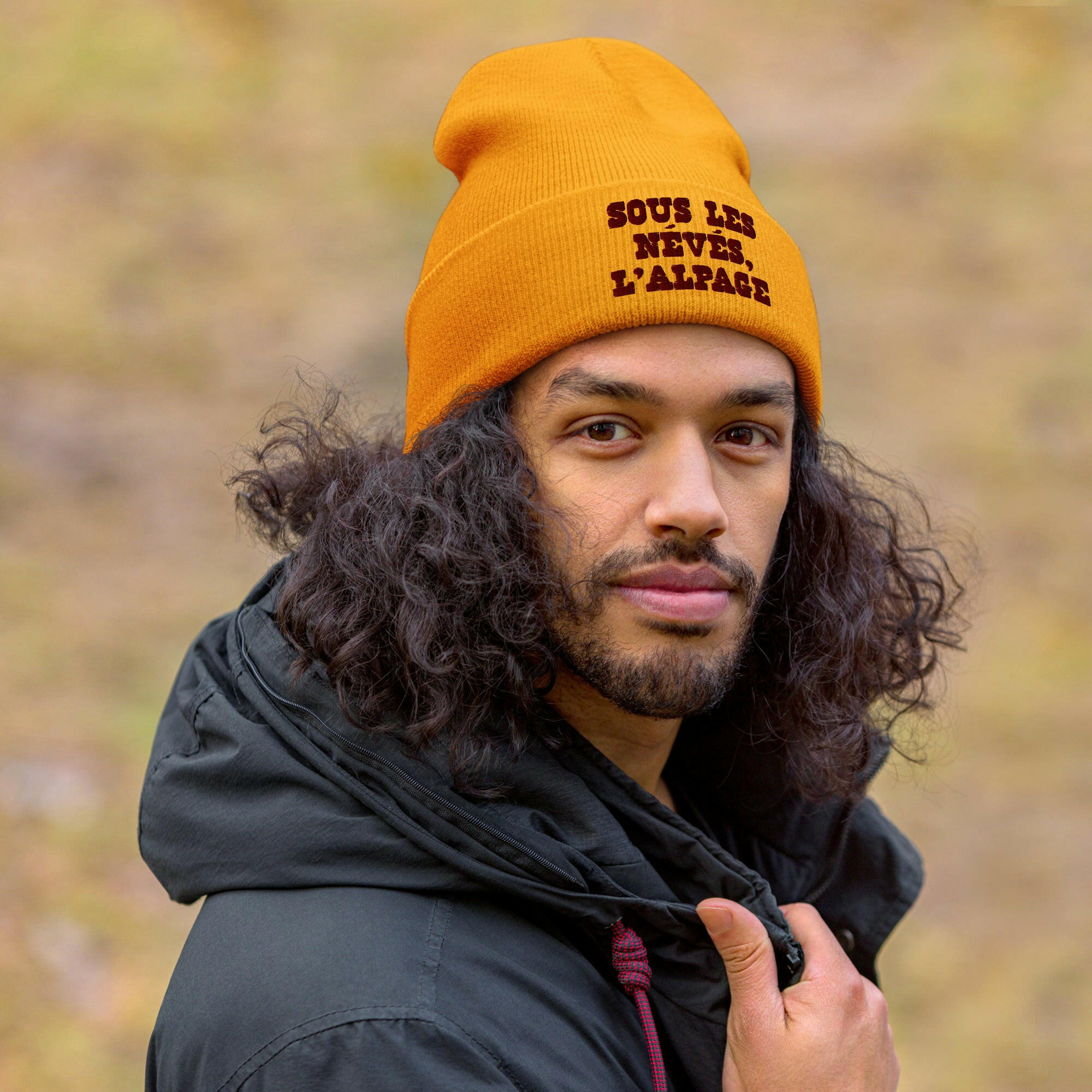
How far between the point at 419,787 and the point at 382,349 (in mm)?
5459

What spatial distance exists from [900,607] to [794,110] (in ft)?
22.6

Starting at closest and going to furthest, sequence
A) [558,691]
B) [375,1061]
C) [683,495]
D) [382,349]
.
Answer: [375,1061], [683,495], [558,691], [382,349]

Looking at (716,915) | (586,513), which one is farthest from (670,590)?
(716,915)

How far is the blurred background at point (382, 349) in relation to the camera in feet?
14.1

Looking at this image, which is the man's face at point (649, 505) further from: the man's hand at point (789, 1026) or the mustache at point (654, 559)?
the man's hand at point (789, 1026)

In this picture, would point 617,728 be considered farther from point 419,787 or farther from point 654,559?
point 419,787

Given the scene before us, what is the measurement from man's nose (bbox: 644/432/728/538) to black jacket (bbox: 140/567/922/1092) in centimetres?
38

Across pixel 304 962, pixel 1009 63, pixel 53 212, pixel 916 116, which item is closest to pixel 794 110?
pixel 916 116

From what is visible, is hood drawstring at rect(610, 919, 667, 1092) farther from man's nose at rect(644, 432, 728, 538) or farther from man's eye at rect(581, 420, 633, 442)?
man's eye at rect(581, 420, 633, 442)

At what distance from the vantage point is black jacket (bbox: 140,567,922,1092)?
1.34 metres

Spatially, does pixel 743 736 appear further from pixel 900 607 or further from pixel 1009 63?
pixel 1009 63

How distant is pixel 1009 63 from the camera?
8711 millimetres

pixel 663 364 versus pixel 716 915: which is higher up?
pixel 663 364

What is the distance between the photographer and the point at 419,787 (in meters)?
1.50
